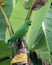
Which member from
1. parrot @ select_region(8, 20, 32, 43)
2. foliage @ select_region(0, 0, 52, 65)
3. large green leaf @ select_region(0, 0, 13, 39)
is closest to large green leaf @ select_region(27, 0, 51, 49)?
foliage @ select_region(0, 0, 52, 65)

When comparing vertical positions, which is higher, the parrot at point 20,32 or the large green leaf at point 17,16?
the large green leaf at point 17,16

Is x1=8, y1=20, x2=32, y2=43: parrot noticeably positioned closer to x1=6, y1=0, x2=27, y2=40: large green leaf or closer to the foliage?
the foliage

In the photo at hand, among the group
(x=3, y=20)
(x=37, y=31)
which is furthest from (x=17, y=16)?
(x=37, y=31)

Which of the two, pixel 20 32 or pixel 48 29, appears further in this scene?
pixel 48 29

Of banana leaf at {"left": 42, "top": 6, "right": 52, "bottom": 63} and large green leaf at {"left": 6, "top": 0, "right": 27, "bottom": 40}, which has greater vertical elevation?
large green leaf at {"left": 6, "top": 0, "right": 27, "bottom": 40}

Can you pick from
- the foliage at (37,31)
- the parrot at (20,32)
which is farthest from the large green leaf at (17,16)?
the parrot at (20,32)

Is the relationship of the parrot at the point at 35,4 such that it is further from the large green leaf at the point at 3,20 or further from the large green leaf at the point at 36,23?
the large green leaf at the point at 3,20

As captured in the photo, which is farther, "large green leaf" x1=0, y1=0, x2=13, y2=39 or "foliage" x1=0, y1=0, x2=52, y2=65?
"large green leaf" x1=0, y1=0, x2=13, y2=39

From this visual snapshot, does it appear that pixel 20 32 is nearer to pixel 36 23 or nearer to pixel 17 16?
pixel 36 23

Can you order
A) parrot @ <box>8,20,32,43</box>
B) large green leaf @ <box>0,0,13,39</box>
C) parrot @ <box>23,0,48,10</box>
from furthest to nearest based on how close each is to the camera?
large green leaf @ <box>0,0,13,39</box> < parrot @ <box>23,0,48,10</box> < parrot @ <box>8,20,32,43</box>

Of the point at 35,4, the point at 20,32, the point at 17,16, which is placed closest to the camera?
the point at 20,32

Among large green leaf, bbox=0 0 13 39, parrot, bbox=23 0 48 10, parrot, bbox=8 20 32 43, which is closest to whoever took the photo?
parrot, bbox=8 20 32 43
